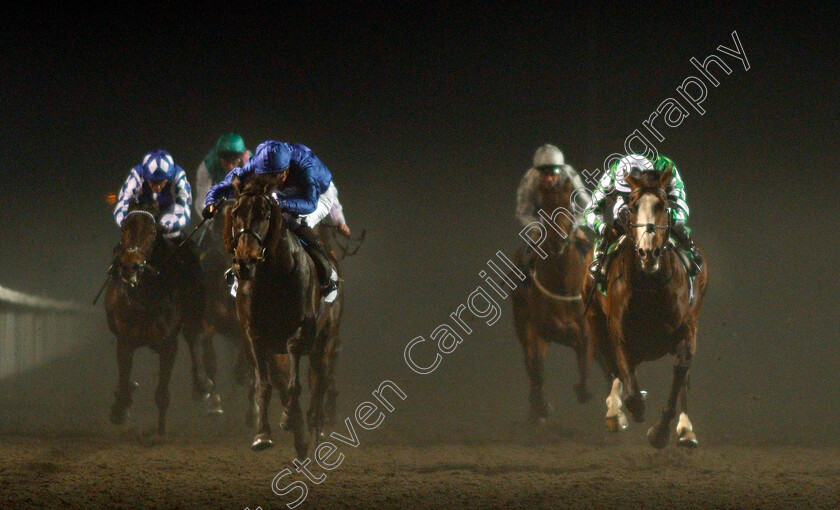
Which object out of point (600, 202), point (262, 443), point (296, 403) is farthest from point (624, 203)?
point (262, 443)

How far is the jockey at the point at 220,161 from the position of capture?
7.38 metres

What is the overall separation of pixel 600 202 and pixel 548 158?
4.10ft

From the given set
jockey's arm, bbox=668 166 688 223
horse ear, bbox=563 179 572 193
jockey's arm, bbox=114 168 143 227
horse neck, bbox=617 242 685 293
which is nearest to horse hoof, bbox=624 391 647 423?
horse neck, bbox=617 242 685 293

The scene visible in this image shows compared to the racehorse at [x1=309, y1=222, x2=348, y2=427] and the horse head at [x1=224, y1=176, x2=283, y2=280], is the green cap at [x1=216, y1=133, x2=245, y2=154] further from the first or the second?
the horse head at [x1=224, y1=176, x2=283, y2=280]

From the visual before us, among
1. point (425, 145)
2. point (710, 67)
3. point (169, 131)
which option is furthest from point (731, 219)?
point (169, 131)

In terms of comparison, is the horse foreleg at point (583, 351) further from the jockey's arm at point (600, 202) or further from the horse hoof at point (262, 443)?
the horse hoof at point (262, 443)

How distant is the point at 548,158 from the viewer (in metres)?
7.26

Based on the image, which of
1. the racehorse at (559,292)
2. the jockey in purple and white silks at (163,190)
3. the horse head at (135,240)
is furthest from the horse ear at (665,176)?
the jockey in purple and white silks at (163,190)

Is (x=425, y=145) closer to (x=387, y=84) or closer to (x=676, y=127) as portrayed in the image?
(x=387, y=84)

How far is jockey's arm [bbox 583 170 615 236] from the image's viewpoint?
6016 millimetres

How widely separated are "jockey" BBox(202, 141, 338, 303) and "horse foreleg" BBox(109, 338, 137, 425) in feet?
4.84

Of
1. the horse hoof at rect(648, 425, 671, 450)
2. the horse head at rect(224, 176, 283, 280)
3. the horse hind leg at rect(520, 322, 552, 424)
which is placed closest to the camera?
the horse head at rect(224, 176, 283, 280)

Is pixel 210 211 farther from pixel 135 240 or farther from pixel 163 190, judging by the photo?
pixel 163 190

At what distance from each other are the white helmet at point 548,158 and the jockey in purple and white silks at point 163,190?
2597mm
